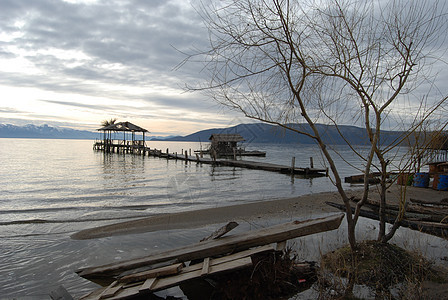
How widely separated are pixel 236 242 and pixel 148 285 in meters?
1.54

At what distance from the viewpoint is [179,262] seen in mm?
5086

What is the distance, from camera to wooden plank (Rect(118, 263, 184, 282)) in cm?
465


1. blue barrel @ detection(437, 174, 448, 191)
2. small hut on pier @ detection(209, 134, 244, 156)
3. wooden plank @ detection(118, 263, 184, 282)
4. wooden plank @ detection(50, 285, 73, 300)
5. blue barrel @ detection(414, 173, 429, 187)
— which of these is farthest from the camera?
small hut on pier @ detection(209, 134, 244, 156)

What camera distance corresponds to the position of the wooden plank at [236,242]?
4.98 m

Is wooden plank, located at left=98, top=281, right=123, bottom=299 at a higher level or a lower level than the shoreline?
higher

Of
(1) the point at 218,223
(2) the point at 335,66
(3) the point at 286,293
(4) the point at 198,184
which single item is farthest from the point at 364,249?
(4) the point at 198,184

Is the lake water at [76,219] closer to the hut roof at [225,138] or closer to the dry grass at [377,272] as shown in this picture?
the dry grass at [377,272]

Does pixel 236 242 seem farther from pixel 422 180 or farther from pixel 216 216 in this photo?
pixel 422 180

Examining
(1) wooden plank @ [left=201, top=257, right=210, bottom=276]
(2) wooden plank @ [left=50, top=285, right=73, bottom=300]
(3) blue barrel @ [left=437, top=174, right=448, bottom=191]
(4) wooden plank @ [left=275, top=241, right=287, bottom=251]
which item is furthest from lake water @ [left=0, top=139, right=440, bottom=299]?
(3) blue barrel @ [left=437, top=174, right=448, bottom=191]

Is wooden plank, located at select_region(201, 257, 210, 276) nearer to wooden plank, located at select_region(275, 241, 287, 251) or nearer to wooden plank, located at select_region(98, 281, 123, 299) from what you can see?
wooden plank, located at select_region(275, 241, 287, 251)

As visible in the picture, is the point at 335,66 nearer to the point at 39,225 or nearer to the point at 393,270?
the point at 393,270

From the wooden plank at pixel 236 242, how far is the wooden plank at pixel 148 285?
576mm

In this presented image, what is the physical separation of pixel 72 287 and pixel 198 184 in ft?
58.0

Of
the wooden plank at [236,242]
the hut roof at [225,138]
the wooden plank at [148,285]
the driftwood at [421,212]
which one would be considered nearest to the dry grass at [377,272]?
the wooden plank at [236,242]
